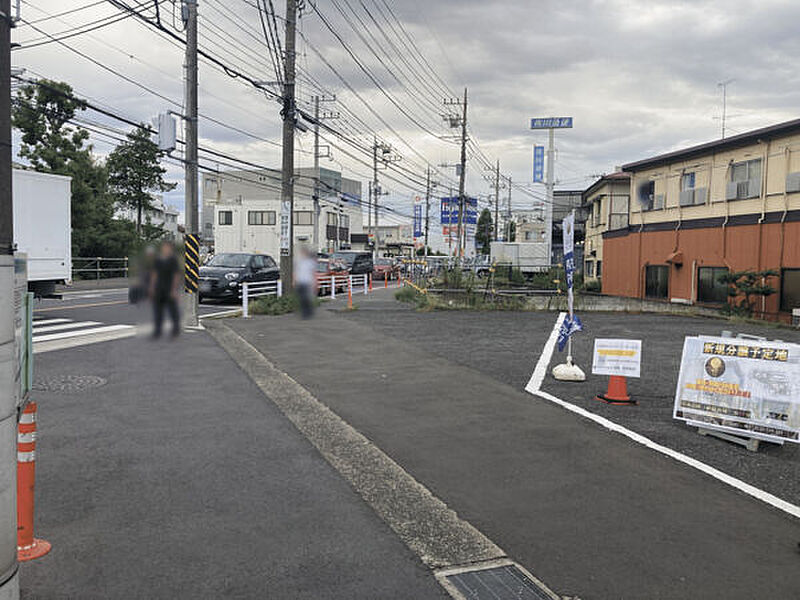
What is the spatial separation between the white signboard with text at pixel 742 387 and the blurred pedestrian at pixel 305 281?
10680 millimetres

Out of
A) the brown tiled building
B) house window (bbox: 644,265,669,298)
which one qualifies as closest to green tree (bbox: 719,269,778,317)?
the brown tiled building

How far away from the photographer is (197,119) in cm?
233

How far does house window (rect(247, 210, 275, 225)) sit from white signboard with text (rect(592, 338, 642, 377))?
1162 centimetres

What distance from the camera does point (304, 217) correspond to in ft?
10.0

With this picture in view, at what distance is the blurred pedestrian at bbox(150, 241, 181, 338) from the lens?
1041 millimetres

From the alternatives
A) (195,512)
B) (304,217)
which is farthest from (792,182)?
(304,217)

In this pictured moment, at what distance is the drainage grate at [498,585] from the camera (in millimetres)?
5898

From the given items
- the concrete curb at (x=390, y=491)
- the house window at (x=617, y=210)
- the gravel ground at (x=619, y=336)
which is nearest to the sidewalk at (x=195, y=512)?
the concrete curb at (x=390, y=491)

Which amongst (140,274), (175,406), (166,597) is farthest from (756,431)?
(140,274)

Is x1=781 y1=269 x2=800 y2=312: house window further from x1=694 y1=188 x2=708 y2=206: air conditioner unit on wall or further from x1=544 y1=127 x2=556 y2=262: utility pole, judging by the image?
x1=544 y1=127 x2=556 y2=262: utility pole

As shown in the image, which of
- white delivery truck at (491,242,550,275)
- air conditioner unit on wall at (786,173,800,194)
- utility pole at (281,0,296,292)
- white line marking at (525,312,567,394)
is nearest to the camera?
utility pole at (281,0,296,292)

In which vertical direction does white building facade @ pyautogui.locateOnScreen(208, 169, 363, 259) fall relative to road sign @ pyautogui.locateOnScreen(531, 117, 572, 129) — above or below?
below

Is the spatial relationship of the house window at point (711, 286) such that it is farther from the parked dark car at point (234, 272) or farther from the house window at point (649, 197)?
the parked dark car at point (234, 272)

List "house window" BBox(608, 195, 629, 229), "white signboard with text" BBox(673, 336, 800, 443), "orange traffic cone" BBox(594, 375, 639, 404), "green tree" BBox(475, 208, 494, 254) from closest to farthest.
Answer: "white signboard with text" BBox(673, 336, 800, 443) < "orange traffic cone" BBox(594, 375, 639, 404) < "house window" BBox(608, 195, 629, 229) < "green tree" BBox(475, 208, 494, 254)
